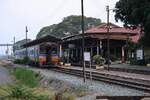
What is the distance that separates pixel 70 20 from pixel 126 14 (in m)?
87.3

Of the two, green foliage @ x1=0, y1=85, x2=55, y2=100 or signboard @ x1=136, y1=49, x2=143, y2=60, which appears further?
signboard @ x1=136, y1=49, x2=143, y2=60

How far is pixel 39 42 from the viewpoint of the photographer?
5512 centimetres

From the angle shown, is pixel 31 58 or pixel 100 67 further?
pixel 31 58

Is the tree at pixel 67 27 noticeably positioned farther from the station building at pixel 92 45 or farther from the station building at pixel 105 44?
the station building at pixel 105 44

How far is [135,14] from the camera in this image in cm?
3947

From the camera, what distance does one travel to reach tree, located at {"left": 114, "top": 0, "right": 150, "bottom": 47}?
38.5m

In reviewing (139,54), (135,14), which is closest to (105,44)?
(139,54)

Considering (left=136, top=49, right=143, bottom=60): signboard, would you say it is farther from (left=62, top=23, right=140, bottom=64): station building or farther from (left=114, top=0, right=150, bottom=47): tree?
(left=114, top=0, right=150, bottom=47): tree

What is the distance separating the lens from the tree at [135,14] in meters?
38.5

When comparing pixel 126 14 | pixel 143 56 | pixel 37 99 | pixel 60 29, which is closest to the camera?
pixel 37 99

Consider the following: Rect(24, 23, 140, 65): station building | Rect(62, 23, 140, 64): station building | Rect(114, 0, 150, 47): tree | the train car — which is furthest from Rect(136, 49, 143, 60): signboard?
Rect(114, 0, 150, 47): tree

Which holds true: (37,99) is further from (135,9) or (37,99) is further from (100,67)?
(100,67)

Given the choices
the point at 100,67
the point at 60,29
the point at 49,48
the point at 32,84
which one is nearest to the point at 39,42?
the point at 49,48

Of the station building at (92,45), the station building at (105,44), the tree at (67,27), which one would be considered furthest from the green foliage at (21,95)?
the tree at (67,27)
